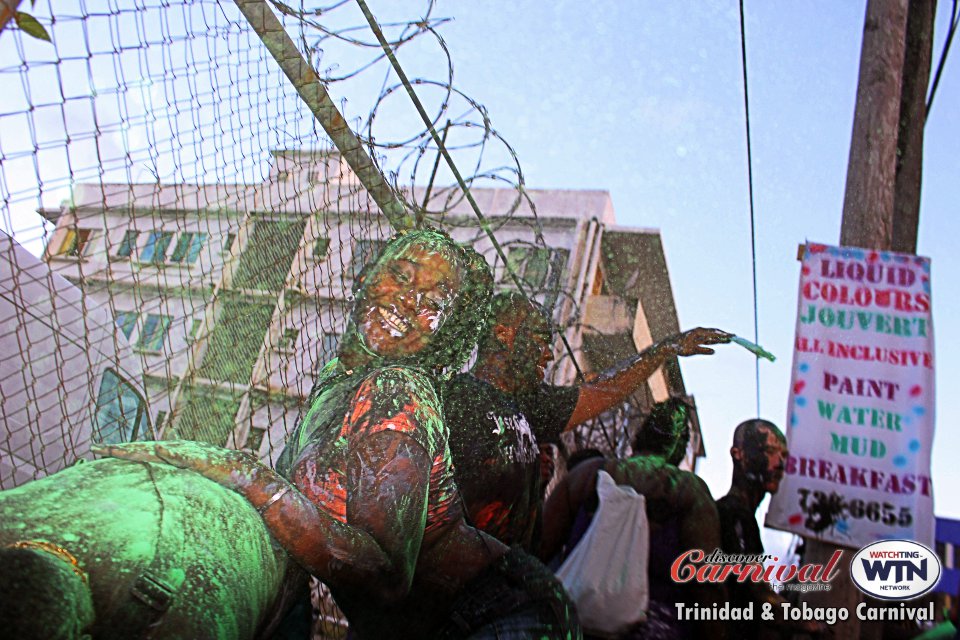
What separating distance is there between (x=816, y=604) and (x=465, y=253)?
2303 mm

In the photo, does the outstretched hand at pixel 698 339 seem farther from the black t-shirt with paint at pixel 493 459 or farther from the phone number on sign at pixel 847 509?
the black t-shirt with paint at pixel 493 459

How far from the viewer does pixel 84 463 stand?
1198mm

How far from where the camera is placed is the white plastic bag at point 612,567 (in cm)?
262

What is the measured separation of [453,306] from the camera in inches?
71.4

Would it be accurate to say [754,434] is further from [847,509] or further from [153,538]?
[153,538]

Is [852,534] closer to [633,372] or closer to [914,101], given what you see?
[633,372]

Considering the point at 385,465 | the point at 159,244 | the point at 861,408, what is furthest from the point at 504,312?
the point at 159,244

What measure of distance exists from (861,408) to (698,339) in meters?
0.70

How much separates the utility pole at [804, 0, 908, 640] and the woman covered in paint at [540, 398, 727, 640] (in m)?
Answer: 0.53

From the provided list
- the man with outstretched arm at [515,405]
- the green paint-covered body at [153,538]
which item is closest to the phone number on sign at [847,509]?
the man with outstretched arm at [515,405]

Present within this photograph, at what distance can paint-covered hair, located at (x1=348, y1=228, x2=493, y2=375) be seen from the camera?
1773 mm

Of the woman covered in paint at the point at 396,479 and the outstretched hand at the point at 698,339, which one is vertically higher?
the outstretched hand at the point at 698,339

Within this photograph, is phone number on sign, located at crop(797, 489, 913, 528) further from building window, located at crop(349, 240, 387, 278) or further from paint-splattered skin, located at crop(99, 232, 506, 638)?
building window, located at crop(349, 240, 387, 278)

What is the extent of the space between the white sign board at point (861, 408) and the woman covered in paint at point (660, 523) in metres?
0.33
